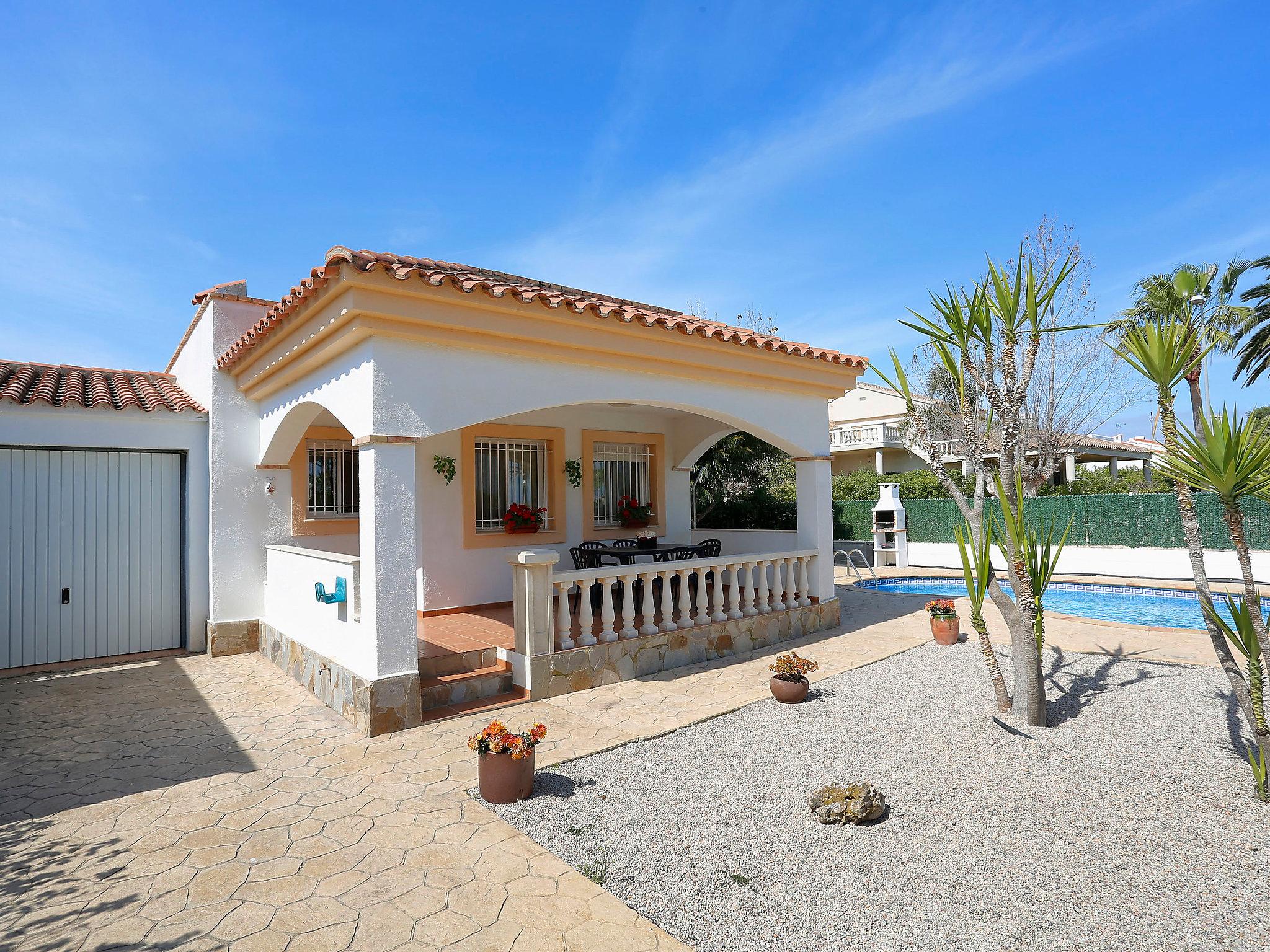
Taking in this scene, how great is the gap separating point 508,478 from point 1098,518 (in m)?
14.9

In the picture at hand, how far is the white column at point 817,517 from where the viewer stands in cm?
938

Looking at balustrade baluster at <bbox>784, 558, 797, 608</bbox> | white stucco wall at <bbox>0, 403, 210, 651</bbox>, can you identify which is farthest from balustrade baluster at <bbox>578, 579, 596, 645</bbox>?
white stucco wall at <bbox>0, 403, 210, 651</bbox>

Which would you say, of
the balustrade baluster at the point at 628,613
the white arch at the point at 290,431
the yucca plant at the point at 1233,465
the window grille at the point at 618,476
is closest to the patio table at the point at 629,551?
the balustrade baluster at the point at 628,613

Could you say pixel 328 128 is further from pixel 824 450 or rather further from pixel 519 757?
pixel 519 757

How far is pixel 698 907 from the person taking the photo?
3254 mm

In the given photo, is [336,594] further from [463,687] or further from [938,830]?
[938,830]

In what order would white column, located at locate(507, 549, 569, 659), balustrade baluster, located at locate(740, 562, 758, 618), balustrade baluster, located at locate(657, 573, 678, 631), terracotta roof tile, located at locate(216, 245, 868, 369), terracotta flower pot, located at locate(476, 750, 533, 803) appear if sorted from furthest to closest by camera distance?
balustrade baluster, located at locate(740, 562, 758, 618)
balustrade baluster, located at locate(657, 573, 678, 631)
white column, located at locate(507, 549, 569, 659)
terracotta roof tile, located at locate(216, 245, 868, 369)
terracotta flower pot, located at locate(476, 750, 533, 803)

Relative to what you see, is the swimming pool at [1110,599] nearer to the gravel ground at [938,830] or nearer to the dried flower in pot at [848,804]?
the gravel ground at [938,830]

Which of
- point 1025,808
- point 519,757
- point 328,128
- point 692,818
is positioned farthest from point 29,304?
point 1025,808

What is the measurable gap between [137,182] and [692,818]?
1029 cm

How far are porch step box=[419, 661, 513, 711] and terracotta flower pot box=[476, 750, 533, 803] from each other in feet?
5.98

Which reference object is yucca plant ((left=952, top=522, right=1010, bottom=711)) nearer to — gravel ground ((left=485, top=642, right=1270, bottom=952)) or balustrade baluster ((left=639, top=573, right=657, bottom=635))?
gravel ground ((left=485, top=642, right=1270, bottom=952))

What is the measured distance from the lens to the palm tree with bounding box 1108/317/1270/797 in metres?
4.24

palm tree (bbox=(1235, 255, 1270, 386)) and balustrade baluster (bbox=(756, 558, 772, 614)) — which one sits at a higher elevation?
palm tree (bbox=(1235, 255, 1270, 386))
